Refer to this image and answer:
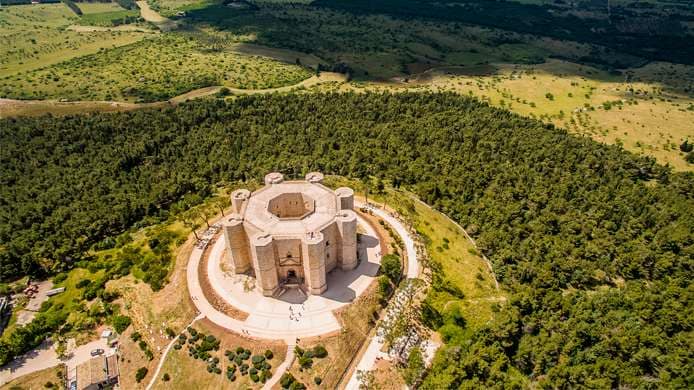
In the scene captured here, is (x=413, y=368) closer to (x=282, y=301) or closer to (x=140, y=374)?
(x=282, y=301)

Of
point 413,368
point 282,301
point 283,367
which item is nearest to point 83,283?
point 282,301

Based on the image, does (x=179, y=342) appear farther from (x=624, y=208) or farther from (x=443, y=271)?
(x=624, y=208)

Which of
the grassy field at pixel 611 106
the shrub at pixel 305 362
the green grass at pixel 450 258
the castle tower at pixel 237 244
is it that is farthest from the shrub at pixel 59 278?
the grassy field at pixel 611 106

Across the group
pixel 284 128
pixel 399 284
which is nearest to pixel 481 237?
pixel 399 284

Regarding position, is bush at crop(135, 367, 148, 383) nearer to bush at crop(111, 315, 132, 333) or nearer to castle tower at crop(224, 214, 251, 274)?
bush at crop(111, 315, 132, 333)

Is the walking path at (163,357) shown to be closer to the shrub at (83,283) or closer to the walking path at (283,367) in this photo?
the walking path at (283,367)

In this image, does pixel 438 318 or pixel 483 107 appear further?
pixel 483 107
